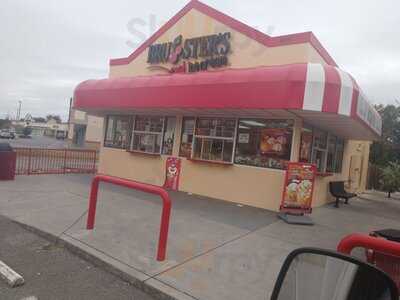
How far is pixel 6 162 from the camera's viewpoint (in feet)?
32.5

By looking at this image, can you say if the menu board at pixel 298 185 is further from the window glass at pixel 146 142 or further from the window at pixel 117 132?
the window at pixel 117 132

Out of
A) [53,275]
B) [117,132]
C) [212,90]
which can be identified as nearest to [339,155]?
[212,90]

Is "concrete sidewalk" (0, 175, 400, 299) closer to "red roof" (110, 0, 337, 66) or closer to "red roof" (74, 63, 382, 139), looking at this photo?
"red roof" (74, 63, 382, 139)

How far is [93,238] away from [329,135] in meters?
8.93

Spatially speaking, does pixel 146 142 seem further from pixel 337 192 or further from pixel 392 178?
pixel 392 178

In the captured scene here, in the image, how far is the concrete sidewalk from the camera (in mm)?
4000

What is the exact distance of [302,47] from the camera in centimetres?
853

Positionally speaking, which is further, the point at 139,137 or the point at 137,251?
the point at 139,137

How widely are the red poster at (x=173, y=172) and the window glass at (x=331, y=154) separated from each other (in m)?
5.23

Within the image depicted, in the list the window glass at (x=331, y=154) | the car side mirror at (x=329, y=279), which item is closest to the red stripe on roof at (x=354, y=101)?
the window glass at (x=331, y=154)

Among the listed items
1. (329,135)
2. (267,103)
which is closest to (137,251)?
(267,103)

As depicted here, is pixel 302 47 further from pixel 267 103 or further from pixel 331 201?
pixel 331 201

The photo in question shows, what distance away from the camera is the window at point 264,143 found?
854 centimetres

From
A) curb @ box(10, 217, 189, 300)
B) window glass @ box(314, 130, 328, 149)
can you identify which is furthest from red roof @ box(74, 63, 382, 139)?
curb @ box(10, 217, 189, 300)
